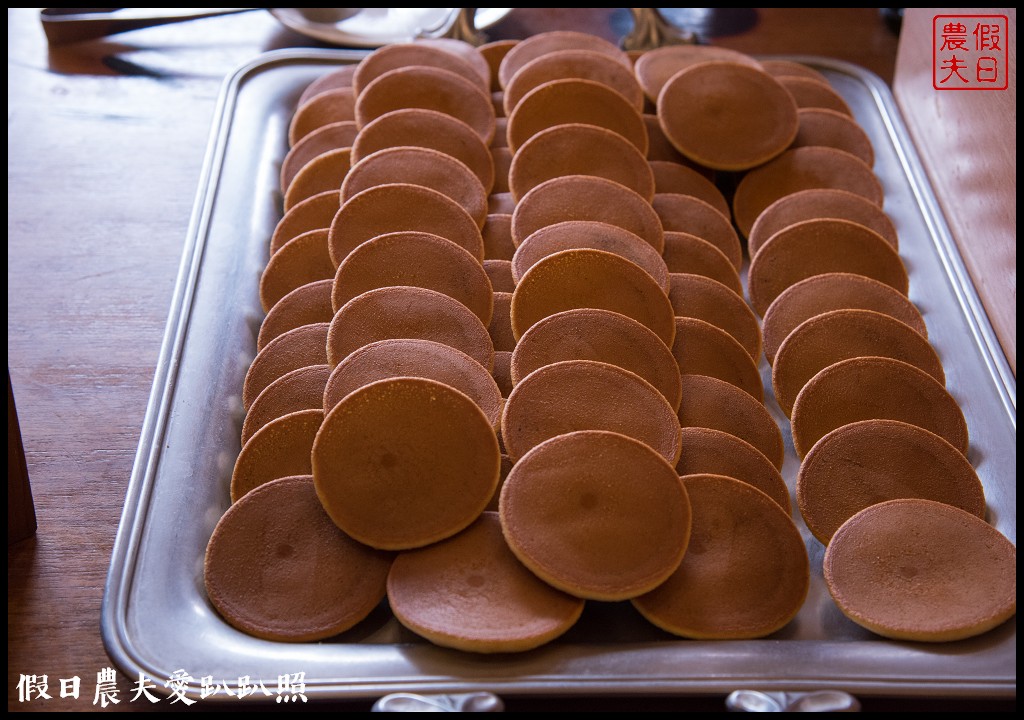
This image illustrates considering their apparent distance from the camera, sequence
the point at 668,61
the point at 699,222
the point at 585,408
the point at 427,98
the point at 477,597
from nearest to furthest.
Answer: the point at 477,597
the point at 585,408
the point at 699,222
the point at 427,98
the point at 668,61

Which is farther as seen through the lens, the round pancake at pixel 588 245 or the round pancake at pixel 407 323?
the round pancake at pixel 588 245

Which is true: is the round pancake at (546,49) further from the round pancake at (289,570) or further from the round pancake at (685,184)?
the round pancake at (289,570)

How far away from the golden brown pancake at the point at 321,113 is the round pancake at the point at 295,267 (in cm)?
32

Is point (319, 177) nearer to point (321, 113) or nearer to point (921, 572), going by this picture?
point (321, 113)

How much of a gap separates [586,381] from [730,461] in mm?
169

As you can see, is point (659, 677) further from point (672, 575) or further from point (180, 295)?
point (180, 295)

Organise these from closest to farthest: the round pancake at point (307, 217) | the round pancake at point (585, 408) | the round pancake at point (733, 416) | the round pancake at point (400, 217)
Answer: the round pancake at point (585, 408) → the round pancake at point (733, 416) → the round pancake at point (400, 217) → the round pancake at point (307, 217)

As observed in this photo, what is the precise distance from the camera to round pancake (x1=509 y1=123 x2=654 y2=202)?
135 centimetres

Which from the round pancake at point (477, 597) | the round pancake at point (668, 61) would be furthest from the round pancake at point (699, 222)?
the round pancake at point (477, 597)

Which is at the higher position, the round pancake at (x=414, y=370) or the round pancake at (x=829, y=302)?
the round pancake at (x=414, y=370)

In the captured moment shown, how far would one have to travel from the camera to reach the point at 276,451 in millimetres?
1022

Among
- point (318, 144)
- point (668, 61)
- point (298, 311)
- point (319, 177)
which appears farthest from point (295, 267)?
point (668, 61)

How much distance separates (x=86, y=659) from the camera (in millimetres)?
950

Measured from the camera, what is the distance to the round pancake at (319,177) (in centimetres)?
138
